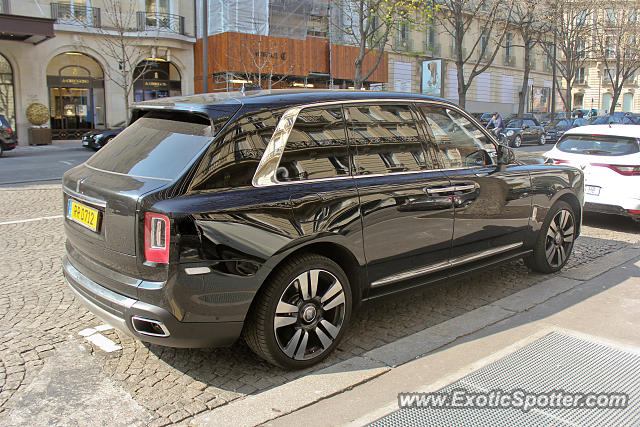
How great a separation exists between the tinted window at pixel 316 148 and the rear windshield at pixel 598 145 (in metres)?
5.79

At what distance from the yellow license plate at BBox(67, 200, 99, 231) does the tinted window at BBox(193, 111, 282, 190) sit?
2.51 ft

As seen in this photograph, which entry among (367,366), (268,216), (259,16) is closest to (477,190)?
(367,366)

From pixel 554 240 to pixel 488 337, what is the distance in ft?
6.74

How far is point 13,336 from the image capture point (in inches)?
161

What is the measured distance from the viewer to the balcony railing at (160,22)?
96.1 ft

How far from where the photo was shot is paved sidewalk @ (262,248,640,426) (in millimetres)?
3141

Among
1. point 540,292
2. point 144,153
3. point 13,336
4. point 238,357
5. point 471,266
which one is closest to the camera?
point 144,153

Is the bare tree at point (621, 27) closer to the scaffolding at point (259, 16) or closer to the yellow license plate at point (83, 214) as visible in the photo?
the scaffolding at point (259, 16)

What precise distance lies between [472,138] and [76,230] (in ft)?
10.8

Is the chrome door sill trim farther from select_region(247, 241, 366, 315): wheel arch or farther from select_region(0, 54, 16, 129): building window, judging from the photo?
select_region(0, 54, 16, 129): building window

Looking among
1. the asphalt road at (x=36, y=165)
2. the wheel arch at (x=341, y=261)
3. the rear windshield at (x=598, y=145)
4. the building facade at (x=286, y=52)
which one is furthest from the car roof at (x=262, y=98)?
the building facade at (x=286, y=52)

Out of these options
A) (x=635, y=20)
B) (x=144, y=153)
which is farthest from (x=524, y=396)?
(x=635, y=20)

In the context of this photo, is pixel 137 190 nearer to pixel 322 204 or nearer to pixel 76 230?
pixel 76 230

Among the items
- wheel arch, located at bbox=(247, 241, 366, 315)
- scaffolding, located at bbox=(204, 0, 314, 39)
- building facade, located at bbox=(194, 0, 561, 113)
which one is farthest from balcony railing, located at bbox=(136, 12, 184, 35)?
wheel arch, located at bbox=(247, 241, 366, 315)
